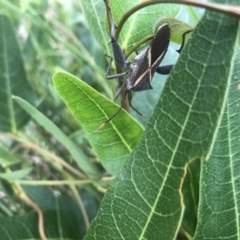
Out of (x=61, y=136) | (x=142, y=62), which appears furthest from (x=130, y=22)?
(x=61, y=136)

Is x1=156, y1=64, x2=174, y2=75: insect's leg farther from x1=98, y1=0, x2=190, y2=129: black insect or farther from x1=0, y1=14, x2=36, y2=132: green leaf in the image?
x1=0, y1=14, x2=36, y2=132: green leaf

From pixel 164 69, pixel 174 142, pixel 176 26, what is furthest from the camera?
pixel 164 69

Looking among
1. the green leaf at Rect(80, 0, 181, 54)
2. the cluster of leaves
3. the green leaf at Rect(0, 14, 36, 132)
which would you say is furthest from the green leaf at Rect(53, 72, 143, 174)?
the green leaf at Rect(0, 14, 36, 132)

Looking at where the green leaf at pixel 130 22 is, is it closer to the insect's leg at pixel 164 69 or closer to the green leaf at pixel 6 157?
the insect's leg at pixel 164 69

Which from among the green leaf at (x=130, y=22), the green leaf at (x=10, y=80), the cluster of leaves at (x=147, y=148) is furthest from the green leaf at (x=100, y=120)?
the green leaf at (x=10, y=80)

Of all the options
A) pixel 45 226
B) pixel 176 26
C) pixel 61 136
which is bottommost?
pixel 45 226

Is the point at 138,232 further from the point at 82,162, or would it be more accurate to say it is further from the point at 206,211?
the point at 82,162

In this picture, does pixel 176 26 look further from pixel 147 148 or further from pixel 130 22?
pixel 147 148
